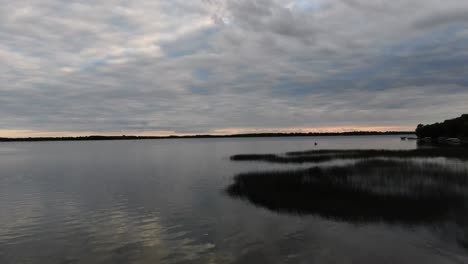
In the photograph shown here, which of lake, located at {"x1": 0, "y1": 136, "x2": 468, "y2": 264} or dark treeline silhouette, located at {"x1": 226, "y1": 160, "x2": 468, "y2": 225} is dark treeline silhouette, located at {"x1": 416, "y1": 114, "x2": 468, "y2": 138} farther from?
lake, located at {"x1": 0, "y1": 136, "x2": 468, "y2": 264}

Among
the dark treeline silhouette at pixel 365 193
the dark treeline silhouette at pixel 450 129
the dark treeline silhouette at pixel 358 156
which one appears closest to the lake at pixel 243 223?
the dark treeline silhouette at pixel 365 193

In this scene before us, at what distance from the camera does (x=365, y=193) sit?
26.5 m

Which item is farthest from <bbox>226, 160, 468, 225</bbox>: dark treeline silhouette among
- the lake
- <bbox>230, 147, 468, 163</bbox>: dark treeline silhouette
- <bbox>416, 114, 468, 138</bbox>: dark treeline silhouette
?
<bbox>416, 114, 468, 138</bbox>: dark treeline silhouette

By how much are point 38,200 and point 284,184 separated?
2320 cm

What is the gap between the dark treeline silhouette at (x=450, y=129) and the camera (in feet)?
455

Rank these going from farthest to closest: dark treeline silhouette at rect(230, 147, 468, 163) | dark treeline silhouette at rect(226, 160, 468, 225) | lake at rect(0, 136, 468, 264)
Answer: dark treeline silhouette at rect(230, 147, 468, 163)
dark treeline silhouette at rect(226, 160, 468, 225)
lake at rect(0, 136, 468, 264)

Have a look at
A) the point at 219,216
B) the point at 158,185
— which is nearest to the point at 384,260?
the point at 219,216

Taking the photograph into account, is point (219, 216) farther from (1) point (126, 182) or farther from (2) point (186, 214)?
(1) point (126, 182)

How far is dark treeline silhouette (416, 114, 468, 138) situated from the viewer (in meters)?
139

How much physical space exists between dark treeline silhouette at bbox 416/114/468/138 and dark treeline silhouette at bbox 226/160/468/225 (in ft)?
409

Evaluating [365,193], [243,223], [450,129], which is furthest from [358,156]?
[450,129]

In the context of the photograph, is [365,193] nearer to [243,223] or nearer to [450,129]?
[243,223]

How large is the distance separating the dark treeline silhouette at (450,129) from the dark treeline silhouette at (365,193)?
4913 inches

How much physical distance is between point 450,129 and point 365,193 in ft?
495
